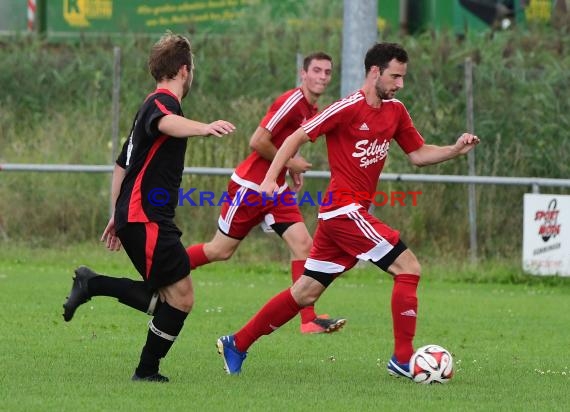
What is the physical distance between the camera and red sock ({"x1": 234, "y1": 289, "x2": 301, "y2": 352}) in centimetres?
854

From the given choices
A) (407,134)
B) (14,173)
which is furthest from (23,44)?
(407,134)

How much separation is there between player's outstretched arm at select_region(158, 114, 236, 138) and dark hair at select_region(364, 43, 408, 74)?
61.7 inches

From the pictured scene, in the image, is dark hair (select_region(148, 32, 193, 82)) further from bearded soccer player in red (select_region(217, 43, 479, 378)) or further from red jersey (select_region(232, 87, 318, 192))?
red jersey (select_region(232, 87, 318, 192))

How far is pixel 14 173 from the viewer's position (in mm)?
18062

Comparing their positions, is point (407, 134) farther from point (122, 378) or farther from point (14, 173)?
point (14, 173)

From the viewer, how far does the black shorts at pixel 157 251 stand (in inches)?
306

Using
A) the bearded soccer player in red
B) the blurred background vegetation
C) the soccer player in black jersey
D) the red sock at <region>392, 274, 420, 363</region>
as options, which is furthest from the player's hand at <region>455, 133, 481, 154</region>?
the blurred background vegetation

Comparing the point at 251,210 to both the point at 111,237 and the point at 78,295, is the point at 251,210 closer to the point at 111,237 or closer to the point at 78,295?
the point at 111,237

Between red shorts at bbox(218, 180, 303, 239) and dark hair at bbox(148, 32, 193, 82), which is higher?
dark hair at bbox(148, 32, 193, 82)

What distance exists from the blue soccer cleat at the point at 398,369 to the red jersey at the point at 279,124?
2720mm

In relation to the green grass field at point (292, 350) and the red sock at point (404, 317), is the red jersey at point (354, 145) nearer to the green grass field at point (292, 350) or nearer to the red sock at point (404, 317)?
the red sock at point (404, 317)

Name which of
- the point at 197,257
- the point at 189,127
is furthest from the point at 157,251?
the point at 197,257

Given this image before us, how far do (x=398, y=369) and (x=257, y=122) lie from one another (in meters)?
10.0

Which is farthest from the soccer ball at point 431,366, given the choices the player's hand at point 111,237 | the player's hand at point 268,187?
the player's hand at point 111,237
